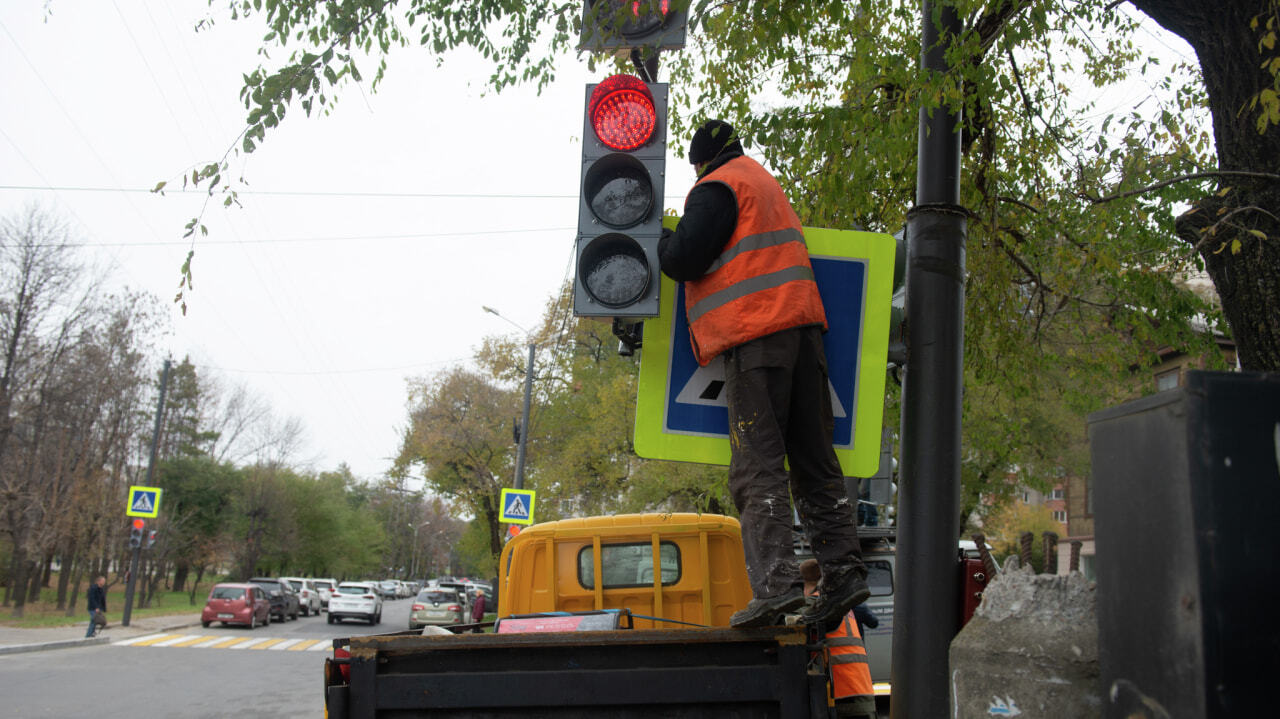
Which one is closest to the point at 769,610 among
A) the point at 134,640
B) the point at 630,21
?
the point at 630,21

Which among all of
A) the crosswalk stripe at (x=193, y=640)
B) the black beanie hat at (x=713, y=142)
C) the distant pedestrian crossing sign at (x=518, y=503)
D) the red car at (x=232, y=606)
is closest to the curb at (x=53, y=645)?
the crosswalk stripe at (x=193, y=640)

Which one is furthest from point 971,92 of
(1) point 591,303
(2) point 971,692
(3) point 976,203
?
(2) point 971,692

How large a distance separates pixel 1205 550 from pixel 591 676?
6.20 ft

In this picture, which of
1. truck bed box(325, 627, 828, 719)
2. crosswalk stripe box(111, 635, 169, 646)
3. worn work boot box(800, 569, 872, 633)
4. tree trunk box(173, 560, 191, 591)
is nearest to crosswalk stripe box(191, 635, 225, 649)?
Answer: crosswalk stripe box(111, 635, 169, 646)

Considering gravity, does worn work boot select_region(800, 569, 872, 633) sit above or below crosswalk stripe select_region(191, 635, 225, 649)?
above

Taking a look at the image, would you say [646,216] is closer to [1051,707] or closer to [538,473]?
[1051,707]

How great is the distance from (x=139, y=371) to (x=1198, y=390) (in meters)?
42.9

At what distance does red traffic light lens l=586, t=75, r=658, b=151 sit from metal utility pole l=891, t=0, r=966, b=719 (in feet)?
3.90

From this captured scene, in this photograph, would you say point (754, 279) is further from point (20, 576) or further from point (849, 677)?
point (20, 576)

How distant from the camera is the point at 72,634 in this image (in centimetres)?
2547

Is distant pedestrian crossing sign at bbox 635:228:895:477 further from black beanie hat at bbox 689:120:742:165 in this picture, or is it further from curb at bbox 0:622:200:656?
curb at bbox 0:622:200:656

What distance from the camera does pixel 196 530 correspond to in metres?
55.2

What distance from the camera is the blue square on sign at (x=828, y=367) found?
12.9 feet

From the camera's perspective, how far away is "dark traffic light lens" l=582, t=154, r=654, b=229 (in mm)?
3988
